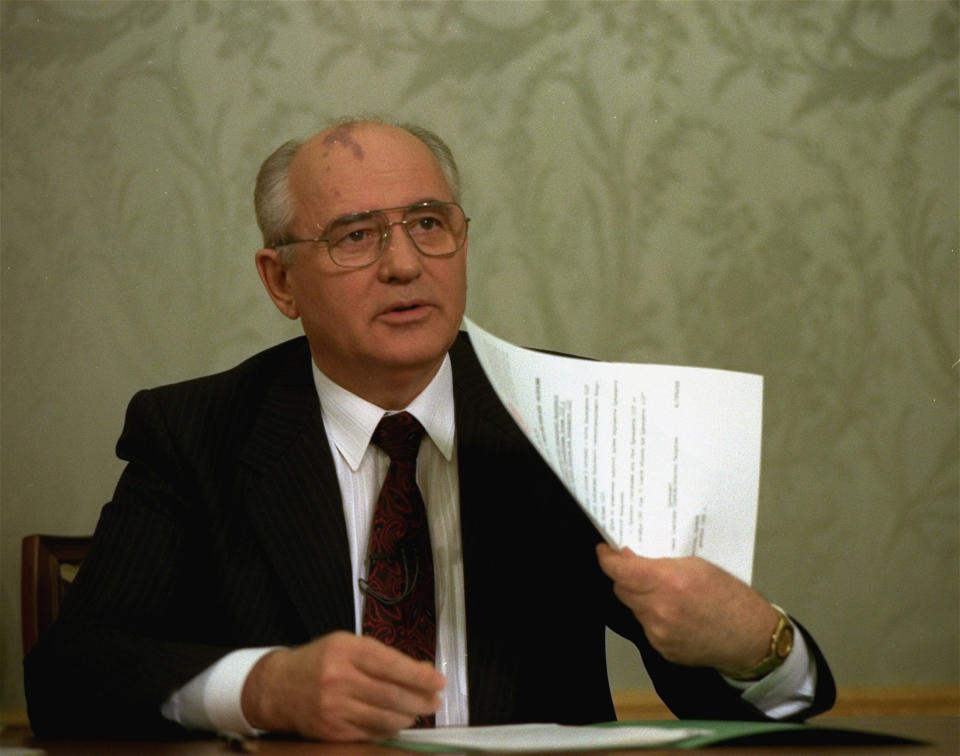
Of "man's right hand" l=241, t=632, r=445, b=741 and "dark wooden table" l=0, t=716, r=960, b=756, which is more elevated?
"man's right hand" l=241, t=632, r=445, b=741

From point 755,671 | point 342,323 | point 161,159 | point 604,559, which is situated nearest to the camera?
point 604,559

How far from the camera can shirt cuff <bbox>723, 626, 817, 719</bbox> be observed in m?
1.35

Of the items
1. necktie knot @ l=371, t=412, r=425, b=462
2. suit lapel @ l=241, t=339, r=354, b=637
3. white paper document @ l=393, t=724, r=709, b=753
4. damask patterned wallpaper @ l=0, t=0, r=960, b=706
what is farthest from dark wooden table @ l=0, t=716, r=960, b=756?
damask patterned wallpaper @ l=0, t=0, r=960, b=706

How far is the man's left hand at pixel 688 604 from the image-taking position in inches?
48.1

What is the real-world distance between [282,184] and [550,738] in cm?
114

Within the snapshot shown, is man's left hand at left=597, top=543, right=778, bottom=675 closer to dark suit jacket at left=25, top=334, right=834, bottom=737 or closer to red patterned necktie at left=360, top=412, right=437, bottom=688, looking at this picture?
dark suit jacket at left=25, top=334, right=834, bottom=737

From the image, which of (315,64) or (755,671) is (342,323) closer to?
(755,671)

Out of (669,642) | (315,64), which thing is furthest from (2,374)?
(669,642)

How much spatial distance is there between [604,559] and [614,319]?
182cm

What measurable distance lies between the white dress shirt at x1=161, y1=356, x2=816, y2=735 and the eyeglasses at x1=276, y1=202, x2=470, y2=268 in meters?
0.20

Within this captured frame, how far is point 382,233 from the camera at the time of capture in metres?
1.79

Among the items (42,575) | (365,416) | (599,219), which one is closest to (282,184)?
(365,416)

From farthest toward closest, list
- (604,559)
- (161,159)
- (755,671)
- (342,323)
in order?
(161,159), (342,323), (755,671), (604,559)

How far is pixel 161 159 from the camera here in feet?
9.69
